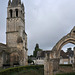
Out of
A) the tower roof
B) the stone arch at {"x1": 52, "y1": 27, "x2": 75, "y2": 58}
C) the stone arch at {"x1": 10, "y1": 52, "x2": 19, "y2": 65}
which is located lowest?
the stone arch at {"x1": 10, "y1": 52, "x2": 19, "y2": 65}

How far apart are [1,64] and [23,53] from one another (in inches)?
311

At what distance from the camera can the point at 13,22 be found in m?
41.8

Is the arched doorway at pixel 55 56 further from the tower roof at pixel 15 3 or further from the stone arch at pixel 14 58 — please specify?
the tower roof at pixel 15 3

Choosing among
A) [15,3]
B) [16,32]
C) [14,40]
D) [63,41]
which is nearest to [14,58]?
[14,40]

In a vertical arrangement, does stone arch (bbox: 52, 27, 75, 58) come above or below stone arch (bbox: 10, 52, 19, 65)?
above

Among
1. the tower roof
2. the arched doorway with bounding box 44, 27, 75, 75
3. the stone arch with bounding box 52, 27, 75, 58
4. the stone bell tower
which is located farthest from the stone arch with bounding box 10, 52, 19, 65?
the stone arch with bounding box 52, 27, 75, 58

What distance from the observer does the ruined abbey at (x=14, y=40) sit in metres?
37.9

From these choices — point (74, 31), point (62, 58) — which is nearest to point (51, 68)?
point (74, 31)

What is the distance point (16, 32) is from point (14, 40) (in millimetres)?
2615

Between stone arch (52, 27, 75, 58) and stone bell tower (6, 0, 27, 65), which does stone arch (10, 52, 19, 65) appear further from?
stone arch (52, 27, 75, 58)

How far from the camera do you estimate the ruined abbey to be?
1493 inches

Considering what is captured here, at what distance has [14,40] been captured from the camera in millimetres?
40562

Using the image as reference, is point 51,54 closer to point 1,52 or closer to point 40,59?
point 1,52

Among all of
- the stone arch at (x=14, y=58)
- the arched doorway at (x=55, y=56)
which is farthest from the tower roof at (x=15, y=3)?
the arched doorway at (x=55, y=56)
